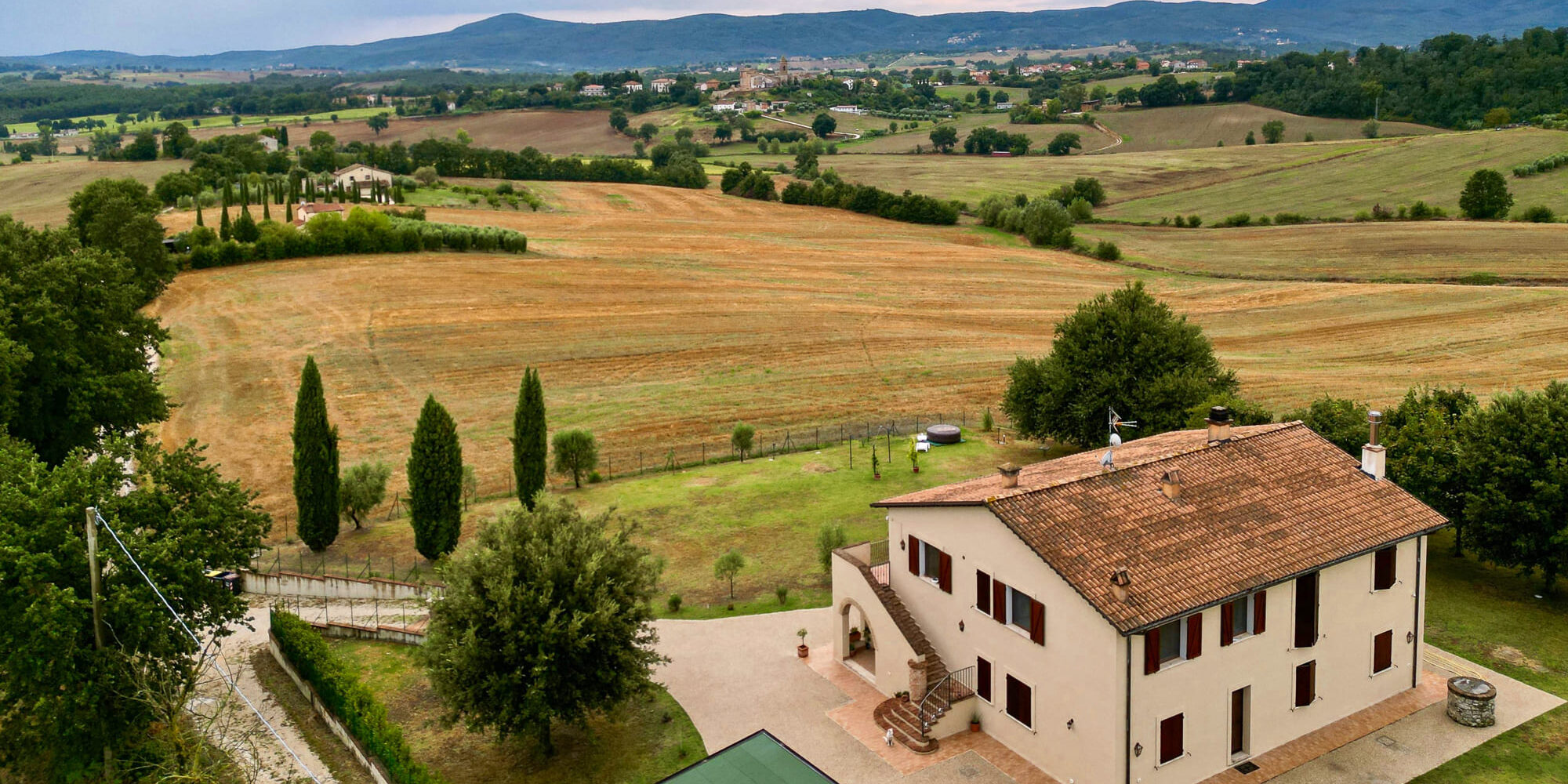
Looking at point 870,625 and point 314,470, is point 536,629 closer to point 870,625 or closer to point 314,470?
point 870,625

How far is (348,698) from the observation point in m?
25.8

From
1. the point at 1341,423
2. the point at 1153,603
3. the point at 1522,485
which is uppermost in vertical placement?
the point at 1153,603

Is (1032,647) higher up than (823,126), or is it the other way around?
(823,126)

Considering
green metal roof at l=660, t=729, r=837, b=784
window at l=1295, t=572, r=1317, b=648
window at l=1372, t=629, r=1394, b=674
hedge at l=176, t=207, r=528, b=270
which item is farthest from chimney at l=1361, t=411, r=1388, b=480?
hedge at l=176, t=207, r=528, b=270

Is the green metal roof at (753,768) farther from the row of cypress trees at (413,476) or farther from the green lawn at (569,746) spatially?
the row of cypress trees at (413,476)

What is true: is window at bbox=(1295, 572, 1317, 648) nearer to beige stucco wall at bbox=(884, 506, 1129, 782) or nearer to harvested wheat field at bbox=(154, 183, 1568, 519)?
beige stucco wall at bbox=(884, 506, 1129, 782)

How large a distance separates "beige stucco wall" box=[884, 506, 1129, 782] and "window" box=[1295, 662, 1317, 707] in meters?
5.53

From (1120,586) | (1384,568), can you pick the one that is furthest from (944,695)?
(1384,568)

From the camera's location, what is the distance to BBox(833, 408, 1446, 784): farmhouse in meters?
22.7

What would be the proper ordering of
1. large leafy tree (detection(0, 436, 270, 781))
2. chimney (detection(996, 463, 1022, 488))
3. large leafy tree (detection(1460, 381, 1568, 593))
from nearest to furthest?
large leafy tree (detection(0, 436, 270, 781)), chimney (detection(996, 463, 1022, 488)), large leafy tree (detection(1460, 381, 1568, 593))

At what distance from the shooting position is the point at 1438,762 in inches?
942

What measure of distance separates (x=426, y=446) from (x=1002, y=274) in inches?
2213

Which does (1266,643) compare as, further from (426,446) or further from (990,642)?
(426,446)

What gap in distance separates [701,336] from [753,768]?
49.9m
